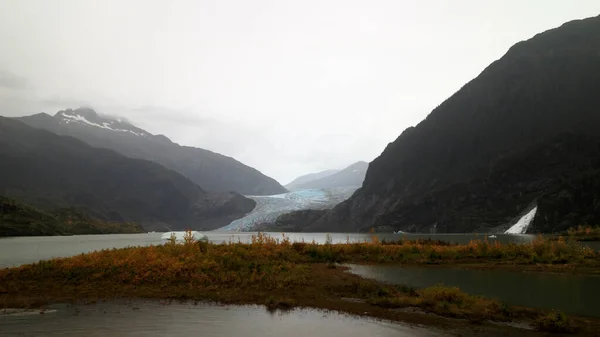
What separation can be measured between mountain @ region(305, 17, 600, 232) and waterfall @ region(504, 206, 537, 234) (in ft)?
11.6

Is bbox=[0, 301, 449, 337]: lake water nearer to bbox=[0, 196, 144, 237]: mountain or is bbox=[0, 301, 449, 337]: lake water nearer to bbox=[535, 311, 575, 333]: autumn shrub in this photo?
bbox=[535, 311, 575, 333]: autumn shrub

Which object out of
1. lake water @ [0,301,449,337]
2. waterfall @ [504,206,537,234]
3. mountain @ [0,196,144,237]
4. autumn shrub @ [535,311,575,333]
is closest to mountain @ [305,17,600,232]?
waterfall @ [504,206,537,234]

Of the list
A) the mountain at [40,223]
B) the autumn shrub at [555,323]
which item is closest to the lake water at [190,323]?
the autumn shrub at [555,323]

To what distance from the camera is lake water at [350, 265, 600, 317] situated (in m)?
18.0

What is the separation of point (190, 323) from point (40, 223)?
15188 cm

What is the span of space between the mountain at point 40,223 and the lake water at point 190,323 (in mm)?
132777

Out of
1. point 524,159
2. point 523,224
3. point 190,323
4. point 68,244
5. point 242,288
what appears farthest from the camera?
point 524,159

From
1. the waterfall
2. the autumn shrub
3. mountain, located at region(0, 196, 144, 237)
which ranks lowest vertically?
the waterfall

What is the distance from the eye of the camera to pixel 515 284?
2314 cm

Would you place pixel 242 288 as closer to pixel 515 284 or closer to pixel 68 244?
pixel 515 284

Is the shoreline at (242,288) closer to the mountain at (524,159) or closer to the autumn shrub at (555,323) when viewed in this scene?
the autumn shrub at (555,323)

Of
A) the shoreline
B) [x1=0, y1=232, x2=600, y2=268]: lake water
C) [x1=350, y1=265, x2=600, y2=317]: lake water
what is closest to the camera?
the shoreline

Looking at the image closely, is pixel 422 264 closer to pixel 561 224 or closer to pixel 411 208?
pixel 561 224

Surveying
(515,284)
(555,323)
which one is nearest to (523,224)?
(515,284)
